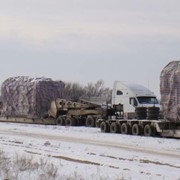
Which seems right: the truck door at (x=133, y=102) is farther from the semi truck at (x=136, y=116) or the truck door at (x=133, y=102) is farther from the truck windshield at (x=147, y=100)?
the truck windshield at (x=147, y=100)

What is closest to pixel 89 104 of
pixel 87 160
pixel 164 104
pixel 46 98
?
pixel 46 98

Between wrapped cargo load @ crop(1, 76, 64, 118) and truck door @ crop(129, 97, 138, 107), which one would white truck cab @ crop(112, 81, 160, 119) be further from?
wrapped cargo load @ crop(1, 76, 64, 118)

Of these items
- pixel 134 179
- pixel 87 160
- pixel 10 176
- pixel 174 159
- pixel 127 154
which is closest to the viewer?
pixel 10 176

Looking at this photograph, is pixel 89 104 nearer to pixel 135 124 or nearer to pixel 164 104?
pixel 135 124

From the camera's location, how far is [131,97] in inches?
1310

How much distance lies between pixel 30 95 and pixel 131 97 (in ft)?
41.2

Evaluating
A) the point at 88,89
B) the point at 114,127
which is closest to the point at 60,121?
the point at 114,127

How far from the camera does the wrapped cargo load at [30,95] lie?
42.2m

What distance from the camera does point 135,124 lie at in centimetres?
2842

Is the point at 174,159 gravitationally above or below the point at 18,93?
below

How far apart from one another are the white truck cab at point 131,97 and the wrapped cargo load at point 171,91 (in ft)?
23.5

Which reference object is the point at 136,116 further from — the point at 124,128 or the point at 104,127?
the point at 104,127

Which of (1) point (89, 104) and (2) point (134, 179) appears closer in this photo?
(2) point (134, 179)

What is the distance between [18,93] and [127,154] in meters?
28.6
